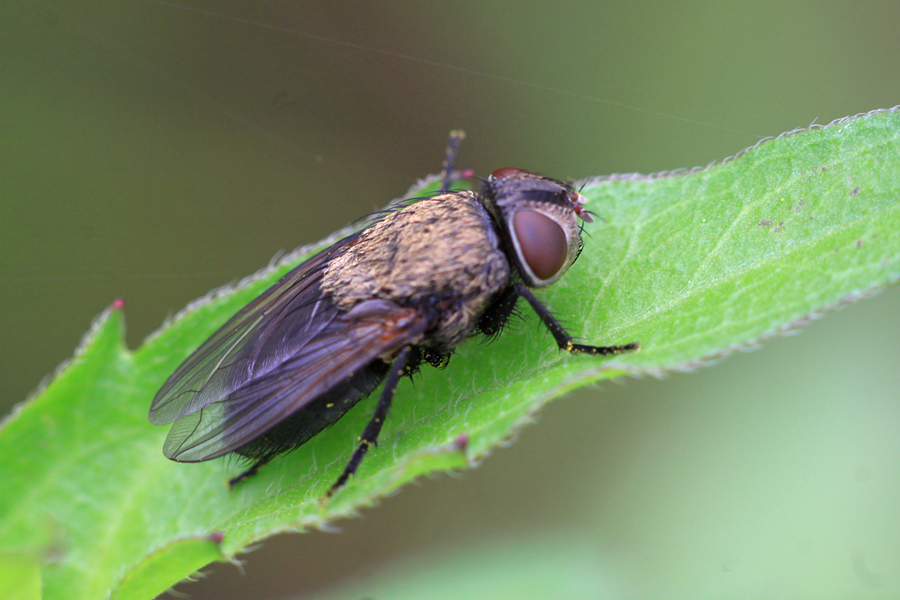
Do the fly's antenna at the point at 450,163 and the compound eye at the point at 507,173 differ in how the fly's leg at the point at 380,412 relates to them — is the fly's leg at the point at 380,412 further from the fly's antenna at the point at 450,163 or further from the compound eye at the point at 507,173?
the fly's antenna at the point at 450,163

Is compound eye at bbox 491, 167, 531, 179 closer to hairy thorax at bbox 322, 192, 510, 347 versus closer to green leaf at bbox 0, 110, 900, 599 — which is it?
hairy thorax at bbox 322, 192, 510, 347

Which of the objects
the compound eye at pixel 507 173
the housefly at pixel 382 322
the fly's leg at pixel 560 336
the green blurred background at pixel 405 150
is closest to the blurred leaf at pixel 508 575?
the green blurred background at pixel 405 150

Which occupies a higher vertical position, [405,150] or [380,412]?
[405,150]

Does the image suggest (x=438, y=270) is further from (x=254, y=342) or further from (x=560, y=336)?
(x=254, y=342)

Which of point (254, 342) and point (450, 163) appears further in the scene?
point (450, 163)

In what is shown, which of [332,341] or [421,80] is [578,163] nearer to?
[421,80]

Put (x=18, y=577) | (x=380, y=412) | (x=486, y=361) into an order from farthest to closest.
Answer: (x=486, y=361) < (x=380, y=412) < (x=18, y=577)

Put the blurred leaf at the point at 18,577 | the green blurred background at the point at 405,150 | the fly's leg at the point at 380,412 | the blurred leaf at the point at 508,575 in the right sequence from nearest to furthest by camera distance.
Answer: the blurred leaf at the point at 18,577
the fly's leg at the point at 380,412
the blurred leaf at the point at 508,575
the green blurred background at the point at 405,150

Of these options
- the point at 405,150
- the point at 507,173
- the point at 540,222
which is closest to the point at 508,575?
the point at 540,222
